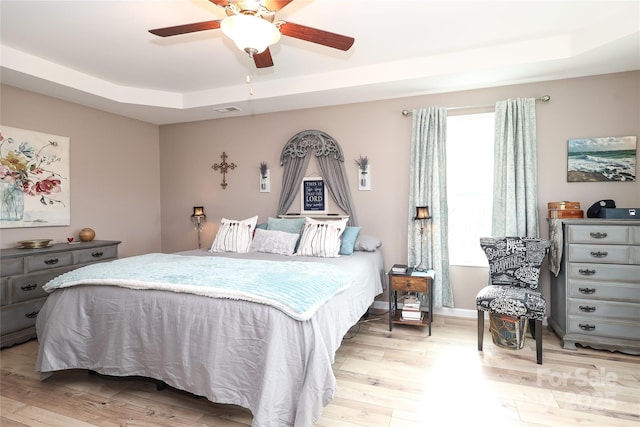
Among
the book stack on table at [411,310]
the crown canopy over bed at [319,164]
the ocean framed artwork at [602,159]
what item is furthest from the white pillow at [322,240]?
the ocean framed artwork at [602,159]

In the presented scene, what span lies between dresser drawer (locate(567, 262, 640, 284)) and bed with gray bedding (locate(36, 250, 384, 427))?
2027mm

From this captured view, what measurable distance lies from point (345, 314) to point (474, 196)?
2.26 meters

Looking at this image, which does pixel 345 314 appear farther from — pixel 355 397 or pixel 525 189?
pixel 525 189

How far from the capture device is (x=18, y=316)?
314 cm

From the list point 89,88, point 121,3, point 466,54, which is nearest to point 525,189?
point 466,54

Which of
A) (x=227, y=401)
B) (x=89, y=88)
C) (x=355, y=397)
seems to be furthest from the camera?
(x=89, y=88)

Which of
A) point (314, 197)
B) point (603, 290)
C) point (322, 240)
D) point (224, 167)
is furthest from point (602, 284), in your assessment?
point (224, 167)

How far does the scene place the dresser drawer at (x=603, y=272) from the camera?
9.02 feet

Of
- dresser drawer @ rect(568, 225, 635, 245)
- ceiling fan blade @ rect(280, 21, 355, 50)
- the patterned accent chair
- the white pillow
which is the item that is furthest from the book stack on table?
ceiling fan blade @ rect(280, 21, 355, 50)

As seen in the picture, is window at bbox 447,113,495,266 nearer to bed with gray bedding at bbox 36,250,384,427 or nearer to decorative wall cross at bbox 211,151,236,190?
bed with gray bedding at bbox 36,250,384,427

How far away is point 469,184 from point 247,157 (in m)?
2.91

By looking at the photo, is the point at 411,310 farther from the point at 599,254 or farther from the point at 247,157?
the point at 247,157

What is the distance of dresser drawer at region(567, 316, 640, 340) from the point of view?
275 cm

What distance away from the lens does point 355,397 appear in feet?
7.34
